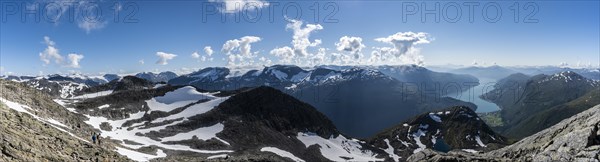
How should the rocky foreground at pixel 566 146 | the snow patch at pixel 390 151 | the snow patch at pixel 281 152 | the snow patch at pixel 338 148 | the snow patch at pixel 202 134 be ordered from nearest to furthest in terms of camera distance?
the rocky foreground at pixel 566 146
the snow patch at pixel 202 134
the snow patch at pixel 281 152
the snow patch at pixel 338 148
the snow patch at pixel 390 151

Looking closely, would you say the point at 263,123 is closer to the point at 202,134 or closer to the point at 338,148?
the point at 338,148

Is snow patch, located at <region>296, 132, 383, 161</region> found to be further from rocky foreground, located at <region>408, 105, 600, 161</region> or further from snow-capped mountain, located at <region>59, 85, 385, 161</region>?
rocky foreground, located at <region>408, 105, 600, 161</region>

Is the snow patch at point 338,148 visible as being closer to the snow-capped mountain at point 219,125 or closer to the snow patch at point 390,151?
the snow-capped mountain at point 219,125

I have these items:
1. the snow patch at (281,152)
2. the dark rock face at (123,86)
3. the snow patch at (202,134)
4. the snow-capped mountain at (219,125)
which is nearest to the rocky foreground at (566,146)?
the snow-capped mountain at (219,125)

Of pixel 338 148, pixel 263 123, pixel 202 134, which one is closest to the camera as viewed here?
pixel 202 134

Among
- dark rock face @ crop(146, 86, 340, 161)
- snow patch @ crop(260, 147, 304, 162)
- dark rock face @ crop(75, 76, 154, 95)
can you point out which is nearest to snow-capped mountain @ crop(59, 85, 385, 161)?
dark rock face @ crop(146, 86, 340, 161)

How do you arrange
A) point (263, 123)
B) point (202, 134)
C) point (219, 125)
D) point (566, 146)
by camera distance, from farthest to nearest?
point (263, 123), point (219, 125), point (202, 134), point (566, 146)

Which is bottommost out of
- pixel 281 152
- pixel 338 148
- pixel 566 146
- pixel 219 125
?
pixel 338 148

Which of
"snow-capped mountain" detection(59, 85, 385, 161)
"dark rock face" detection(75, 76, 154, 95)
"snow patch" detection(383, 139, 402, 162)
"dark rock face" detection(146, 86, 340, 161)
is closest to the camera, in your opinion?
"snow-capped mountain" detection(59, 85, 385, 161)

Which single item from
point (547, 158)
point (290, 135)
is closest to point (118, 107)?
point (290, 135)

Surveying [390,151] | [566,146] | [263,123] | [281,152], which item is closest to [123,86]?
[263,123]

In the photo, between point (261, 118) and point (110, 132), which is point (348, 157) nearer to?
point (261, 118)
